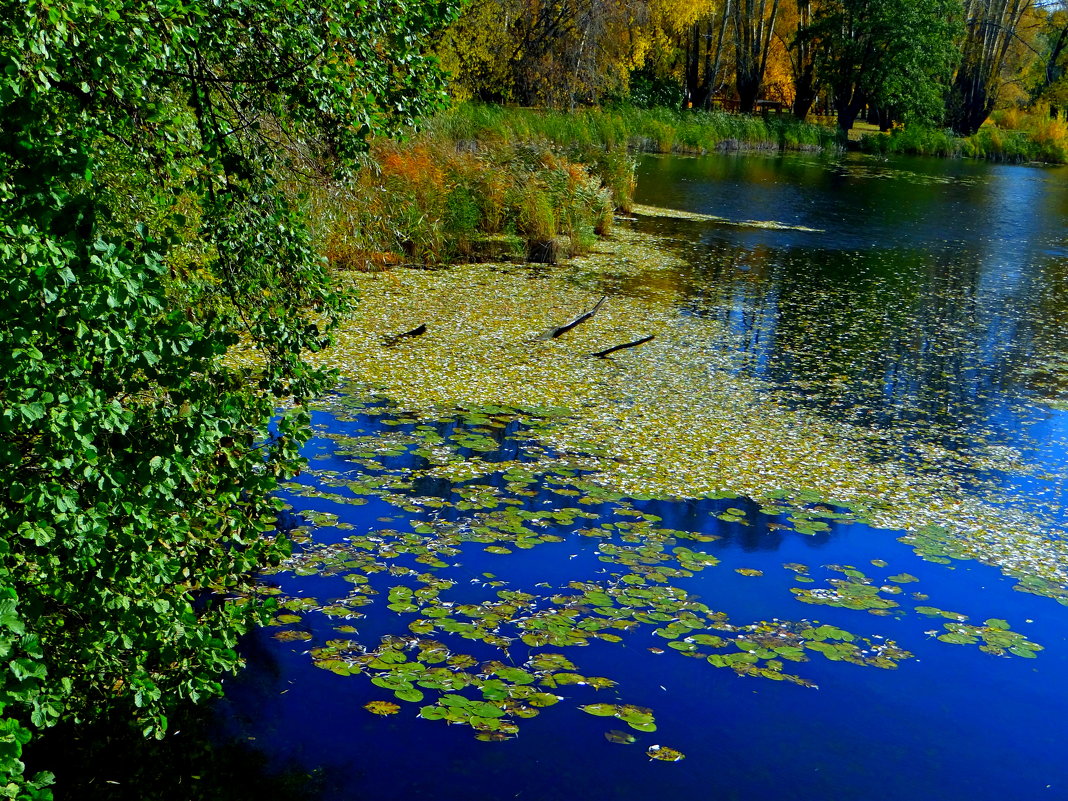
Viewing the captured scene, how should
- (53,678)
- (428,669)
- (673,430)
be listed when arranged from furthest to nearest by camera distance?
(673,430) → (428,669) → (53,678)

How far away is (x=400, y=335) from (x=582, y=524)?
187 inches

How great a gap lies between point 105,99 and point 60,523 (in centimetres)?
183

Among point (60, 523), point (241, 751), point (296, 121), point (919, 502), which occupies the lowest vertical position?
point (241, 751)

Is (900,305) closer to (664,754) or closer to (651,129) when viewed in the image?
(664,754)

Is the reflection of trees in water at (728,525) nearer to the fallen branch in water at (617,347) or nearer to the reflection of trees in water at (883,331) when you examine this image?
the reflection of trees in water at (883,331)

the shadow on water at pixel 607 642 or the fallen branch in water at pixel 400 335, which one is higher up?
Result: the fallen branch in water at pixel 400 335

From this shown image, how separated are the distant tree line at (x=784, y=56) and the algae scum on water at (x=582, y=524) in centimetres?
1873

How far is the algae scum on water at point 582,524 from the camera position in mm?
5195

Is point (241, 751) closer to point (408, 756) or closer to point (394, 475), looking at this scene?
point (408, 756)

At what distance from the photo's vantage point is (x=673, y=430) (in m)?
8.52

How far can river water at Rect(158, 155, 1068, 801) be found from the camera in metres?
4.55

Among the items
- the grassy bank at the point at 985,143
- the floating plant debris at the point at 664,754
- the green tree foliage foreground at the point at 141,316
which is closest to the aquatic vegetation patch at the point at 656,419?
the floating plant debris at the point at 664,754

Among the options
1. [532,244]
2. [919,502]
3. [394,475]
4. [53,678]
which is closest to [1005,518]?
[919,502]

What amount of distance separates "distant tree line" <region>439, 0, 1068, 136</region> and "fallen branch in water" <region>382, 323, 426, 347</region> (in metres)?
17.1
